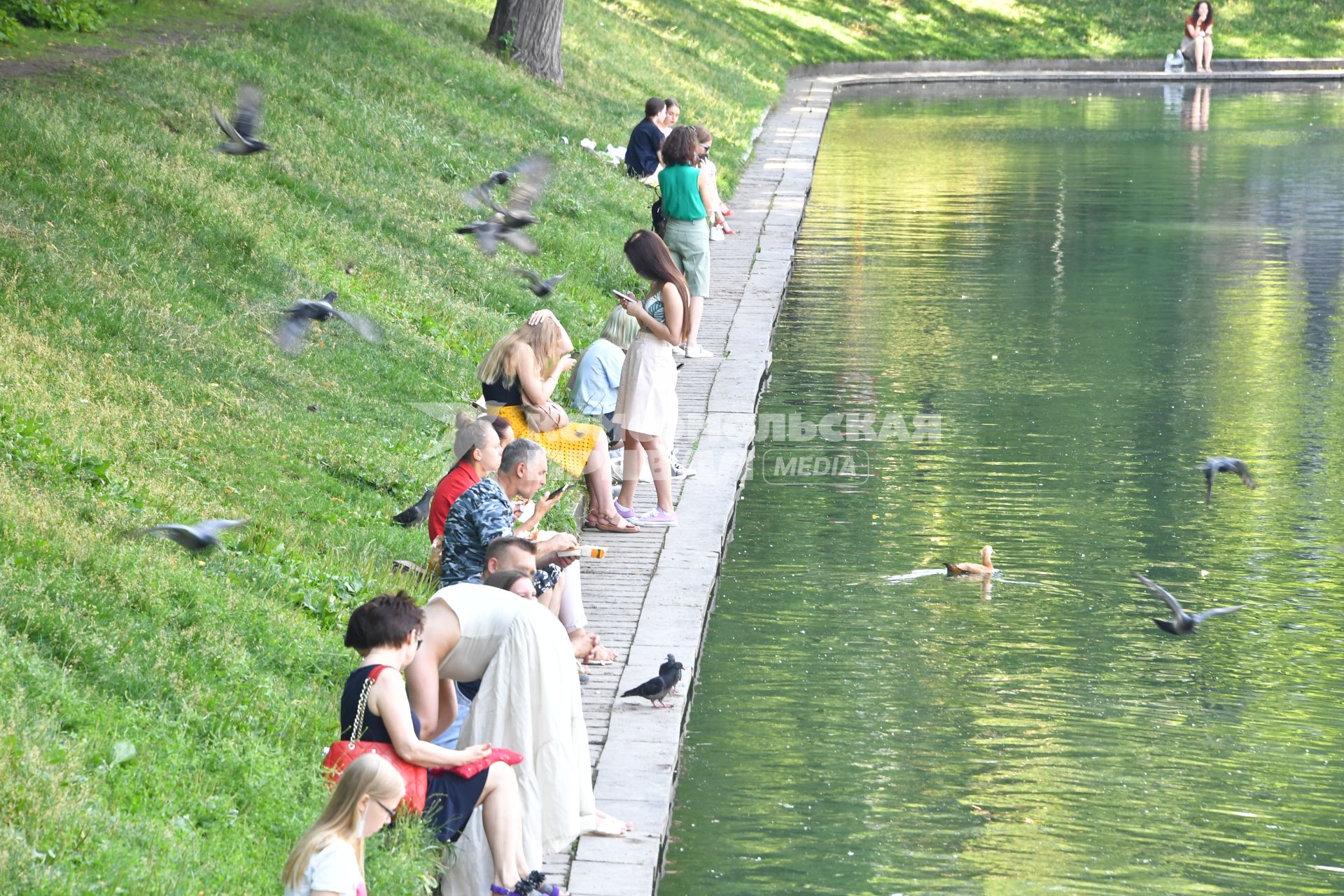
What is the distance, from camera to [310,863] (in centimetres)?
511

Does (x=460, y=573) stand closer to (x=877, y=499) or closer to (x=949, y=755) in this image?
(x=949, y=755)

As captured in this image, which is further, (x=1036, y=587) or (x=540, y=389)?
(x=1036, y=587)

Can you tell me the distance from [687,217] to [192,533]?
6707 mm

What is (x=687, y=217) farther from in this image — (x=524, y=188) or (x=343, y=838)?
(x=343, y=838)

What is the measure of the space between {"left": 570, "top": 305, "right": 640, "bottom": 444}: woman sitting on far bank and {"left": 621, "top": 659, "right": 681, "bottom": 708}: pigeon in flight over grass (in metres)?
3.25

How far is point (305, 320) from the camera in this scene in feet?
32.4

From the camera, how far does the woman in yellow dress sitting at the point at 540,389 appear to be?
944 cm

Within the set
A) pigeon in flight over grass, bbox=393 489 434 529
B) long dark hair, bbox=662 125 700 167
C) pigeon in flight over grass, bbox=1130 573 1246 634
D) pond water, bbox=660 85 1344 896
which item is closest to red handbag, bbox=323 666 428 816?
pond water, bbox=660 85 1344 896

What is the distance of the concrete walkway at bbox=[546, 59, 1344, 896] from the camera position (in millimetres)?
6602

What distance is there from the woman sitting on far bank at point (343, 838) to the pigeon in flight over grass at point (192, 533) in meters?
2.21

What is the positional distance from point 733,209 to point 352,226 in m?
8.08

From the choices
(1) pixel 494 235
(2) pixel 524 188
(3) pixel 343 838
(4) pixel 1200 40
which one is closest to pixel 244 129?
Answer: (1) pixel 494 235

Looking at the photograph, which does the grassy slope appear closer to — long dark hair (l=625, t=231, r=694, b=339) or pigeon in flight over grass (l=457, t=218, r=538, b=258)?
pigeon in flight over grass (l=457, t=218, r=538, b=258)

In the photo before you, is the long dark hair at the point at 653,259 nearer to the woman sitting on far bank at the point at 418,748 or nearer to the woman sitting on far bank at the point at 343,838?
the woman sitting on far bank at the point at 418,748
